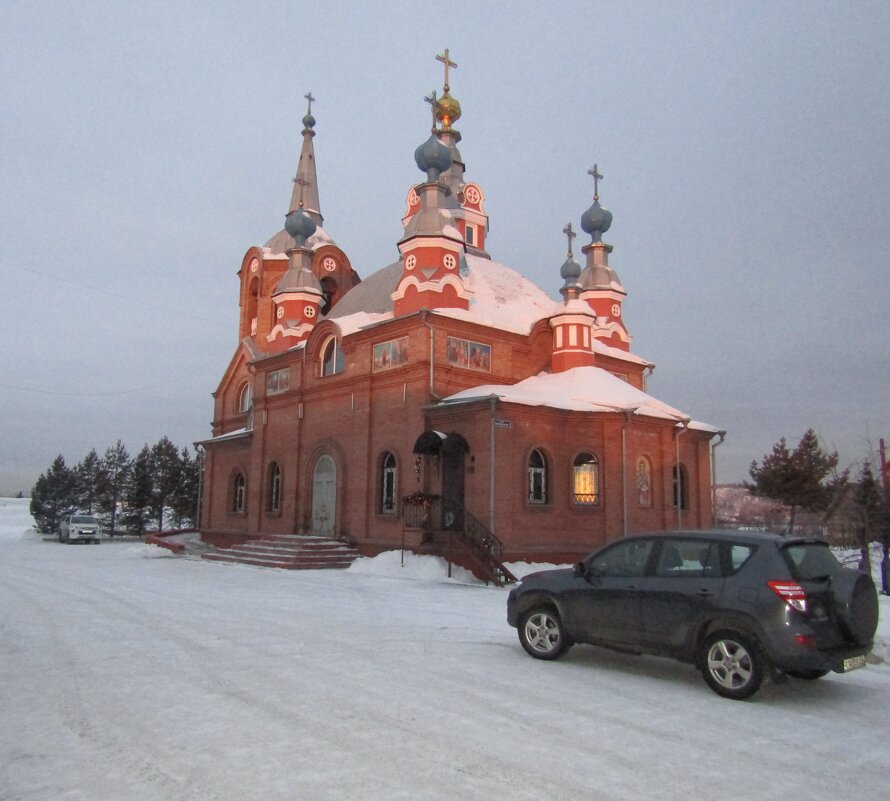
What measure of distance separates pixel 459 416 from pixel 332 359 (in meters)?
6.49

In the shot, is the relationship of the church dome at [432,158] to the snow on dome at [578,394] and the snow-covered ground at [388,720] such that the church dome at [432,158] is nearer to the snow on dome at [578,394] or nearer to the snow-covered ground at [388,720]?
the snow on dome at [578,394]

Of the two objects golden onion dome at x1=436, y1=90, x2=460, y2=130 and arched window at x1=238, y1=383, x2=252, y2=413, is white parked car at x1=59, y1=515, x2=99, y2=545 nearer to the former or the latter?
arched window at x1=238, y1=383, x2=252, y2=413

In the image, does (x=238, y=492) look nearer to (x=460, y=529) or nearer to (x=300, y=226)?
(x=300, y=226)

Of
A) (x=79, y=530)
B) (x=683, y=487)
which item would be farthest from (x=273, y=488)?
(x=79, y=530)

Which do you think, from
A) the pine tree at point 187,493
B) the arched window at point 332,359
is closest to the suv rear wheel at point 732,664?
the arched window at point 332,359

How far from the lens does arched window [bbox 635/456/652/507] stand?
21000mm

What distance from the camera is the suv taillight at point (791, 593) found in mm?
6309

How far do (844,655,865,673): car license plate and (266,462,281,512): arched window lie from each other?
71.7ft

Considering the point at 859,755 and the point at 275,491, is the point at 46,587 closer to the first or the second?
the point at 275,491

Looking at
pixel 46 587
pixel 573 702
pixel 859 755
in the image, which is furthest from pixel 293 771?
pixel 46 587

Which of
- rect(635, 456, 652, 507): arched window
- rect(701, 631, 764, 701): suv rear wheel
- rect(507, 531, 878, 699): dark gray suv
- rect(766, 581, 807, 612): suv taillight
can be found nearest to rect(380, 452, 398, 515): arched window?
rect(635, 456, 652, 507): arched window

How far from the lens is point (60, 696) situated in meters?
6.16

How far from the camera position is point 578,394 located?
21.0m

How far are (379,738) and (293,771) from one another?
31.4 inches
